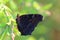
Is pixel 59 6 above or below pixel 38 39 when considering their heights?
above

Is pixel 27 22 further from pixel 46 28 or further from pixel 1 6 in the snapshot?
pixel 46 28

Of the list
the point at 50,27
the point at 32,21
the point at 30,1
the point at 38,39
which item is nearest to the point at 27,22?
the point at 32,21

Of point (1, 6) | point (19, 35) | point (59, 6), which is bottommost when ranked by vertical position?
point (59, 6)

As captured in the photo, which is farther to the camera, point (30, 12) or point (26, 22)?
point (30, 12)

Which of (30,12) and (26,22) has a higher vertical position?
(26,22)
